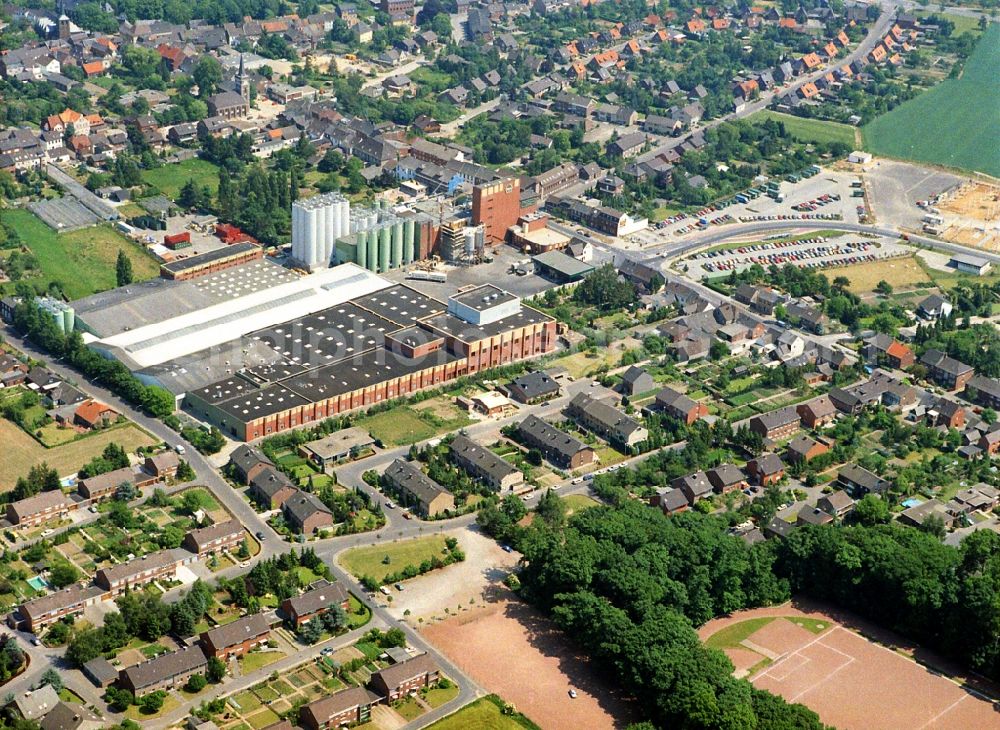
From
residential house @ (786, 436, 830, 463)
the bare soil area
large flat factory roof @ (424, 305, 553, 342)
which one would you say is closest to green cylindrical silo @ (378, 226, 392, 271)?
large flat factory roof @ (424, 305, 553, 342)

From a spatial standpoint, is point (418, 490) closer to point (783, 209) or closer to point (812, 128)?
point (783, 209)

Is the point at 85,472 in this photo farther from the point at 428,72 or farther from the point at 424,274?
the point at 428,72

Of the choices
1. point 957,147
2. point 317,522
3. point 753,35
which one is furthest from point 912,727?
point 753,35

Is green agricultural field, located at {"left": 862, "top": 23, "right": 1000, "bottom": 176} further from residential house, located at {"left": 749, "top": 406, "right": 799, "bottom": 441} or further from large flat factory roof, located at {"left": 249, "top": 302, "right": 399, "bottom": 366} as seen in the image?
large flat factory roof, located at {"left": 249, "top": 302, "right": 399, "bottom": 366}

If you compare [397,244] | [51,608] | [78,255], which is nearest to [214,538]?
[51,608]

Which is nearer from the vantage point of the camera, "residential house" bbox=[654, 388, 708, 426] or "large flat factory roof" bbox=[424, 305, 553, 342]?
"residential house" bbox=[654, 388, 708, 426]
